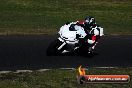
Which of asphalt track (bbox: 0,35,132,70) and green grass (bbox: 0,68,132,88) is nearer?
green grass (bbox: 0,68,132,88)

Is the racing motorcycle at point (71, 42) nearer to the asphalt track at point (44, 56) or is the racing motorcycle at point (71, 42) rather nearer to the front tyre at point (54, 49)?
the front tyre at point (54, 49)

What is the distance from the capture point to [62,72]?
658 inches

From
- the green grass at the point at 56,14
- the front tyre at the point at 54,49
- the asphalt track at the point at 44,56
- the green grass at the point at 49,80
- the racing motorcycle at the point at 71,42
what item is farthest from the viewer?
the green grass at the point at 56,14

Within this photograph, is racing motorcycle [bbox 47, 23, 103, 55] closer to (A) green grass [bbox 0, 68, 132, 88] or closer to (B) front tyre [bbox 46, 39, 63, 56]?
(B) front tyre [bbox 46, 39, 63, 56]

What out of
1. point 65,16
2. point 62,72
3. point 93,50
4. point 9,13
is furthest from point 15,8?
point 62,72

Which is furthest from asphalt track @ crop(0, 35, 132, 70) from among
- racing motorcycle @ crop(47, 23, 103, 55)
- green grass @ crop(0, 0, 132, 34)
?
green grass @ crop(0, 0, 132, 34)

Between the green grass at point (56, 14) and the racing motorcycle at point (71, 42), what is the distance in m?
6.53

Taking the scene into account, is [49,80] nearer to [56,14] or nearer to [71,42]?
[71,42]

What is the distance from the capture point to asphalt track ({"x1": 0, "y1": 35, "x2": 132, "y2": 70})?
1861 centimetres

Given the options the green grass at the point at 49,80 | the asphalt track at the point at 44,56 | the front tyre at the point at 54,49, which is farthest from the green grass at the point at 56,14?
the green grass at the point at 49,80

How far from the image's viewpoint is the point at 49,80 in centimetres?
1511

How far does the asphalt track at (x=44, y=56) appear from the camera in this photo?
18.6 metres

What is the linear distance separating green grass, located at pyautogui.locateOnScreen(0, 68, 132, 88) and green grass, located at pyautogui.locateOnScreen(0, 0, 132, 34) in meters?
10.4

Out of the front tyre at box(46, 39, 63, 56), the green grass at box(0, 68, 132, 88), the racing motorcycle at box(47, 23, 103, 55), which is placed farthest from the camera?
the front tyre at box(46, 39, 63, 56)
